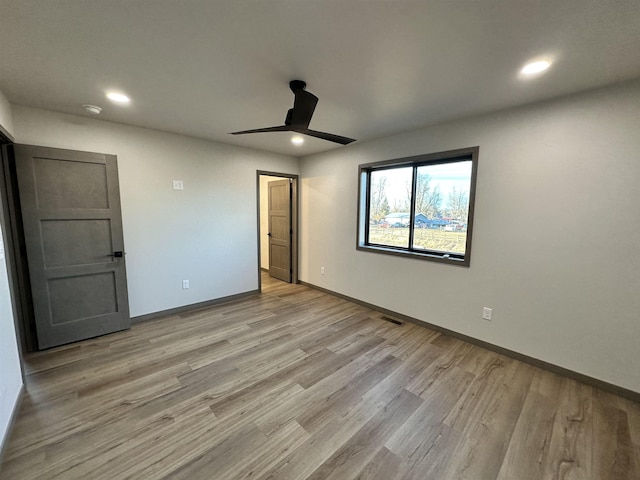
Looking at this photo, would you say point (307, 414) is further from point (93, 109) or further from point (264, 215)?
point (264, 215)

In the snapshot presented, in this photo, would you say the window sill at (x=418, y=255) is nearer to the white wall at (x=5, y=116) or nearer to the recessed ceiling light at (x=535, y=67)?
the recessed ceiling light at (x=535, y=67)

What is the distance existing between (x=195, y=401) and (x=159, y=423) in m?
0.26

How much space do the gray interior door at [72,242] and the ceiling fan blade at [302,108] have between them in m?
2.33

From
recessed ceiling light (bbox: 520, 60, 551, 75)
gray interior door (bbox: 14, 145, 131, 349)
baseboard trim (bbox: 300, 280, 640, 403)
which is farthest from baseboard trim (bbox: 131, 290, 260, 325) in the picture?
recessed ceiling light (bbox: 520, 60, 551, 75)

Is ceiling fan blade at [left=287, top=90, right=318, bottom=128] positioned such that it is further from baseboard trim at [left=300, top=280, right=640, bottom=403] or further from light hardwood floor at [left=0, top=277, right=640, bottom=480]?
baseboard trim at [left=300, top=280, right=640, bottom=403]

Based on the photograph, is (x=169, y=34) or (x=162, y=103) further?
(x=162, y=103)

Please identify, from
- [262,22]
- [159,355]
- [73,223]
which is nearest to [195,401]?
[159,355]

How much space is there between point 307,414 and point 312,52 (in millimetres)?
2482

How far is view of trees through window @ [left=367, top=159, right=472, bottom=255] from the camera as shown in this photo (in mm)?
3023

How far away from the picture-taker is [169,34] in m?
1.49

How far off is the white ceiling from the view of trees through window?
80cm

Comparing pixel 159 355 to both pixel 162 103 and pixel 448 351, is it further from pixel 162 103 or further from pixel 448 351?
pixel 448 351

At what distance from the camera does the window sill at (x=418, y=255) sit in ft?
9.64

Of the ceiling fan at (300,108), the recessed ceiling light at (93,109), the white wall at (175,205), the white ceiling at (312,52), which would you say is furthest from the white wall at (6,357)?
the ceiling fan at (300,108)
